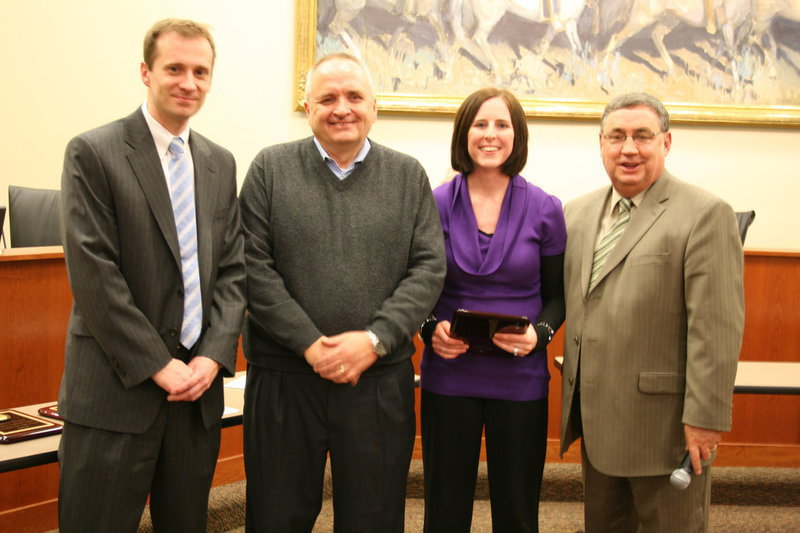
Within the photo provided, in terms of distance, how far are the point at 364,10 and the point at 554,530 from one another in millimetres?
3582

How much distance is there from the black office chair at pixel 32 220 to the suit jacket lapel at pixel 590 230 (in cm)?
300

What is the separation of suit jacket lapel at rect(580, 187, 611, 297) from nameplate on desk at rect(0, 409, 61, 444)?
1600mm

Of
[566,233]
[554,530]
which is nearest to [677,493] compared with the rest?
[566,233]

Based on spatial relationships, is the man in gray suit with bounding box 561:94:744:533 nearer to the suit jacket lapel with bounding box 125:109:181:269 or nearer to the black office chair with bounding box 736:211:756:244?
the suit jacket lapel with bounding box 125:109:181:269

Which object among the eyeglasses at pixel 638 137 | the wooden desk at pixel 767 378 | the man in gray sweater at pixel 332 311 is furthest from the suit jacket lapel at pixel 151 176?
the wooden desk at pixel 767 378

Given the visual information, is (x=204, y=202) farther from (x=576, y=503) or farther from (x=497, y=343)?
(x=576, y=503)

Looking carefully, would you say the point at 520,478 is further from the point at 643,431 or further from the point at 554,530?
the point at 554,530

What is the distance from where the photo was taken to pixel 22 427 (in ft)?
7.31

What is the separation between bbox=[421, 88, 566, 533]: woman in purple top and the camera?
2.18 m

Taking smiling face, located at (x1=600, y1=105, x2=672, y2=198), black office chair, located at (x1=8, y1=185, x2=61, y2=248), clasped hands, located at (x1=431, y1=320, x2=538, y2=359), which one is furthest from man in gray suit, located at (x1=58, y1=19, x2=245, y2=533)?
black office chair, located at (x1=8, y1=185, x2=61, y2=248)

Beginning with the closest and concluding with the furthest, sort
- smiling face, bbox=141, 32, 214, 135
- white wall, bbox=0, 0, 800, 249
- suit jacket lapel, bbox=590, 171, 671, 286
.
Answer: smiling face, bbox=141, 32, 214, 135, suit jacket lapel, bbox=590, 171, 671, 286, white wall, bbox=0, 0, 800, 249

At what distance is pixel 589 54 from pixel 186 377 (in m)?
4.28

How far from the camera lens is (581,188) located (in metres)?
5.49

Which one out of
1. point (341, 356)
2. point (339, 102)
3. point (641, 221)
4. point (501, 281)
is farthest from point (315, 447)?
point (641, 221)
